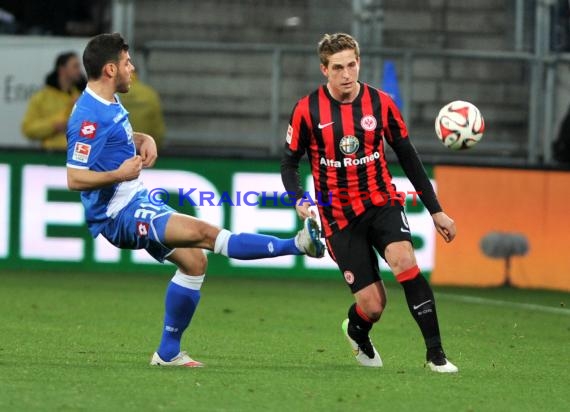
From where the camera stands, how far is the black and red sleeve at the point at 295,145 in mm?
7980

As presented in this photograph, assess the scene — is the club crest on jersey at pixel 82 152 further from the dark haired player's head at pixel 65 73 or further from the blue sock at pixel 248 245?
the dark haired player's head at pixel 65 73

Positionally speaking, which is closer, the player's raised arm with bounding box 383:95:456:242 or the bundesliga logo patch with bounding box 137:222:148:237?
the bundesliga logo patch with bounding box 137:222:148:237

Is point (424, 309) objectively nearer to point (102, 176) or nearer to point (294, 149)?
point (294, 149)

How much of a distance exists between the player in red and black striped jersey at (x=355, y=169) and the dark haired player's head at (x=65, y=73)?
21.6 feet

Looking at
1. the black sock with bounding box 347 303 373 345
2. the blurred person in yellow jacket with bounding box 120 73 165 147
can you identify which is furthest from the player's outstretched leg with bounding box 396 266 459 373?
the blurred person in yellow jacket with bounding box 120 73 165 147

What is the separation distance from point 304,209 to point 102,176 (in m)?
1.08

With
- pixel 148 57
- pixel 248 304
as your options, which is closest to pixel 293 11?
pixel 148 57

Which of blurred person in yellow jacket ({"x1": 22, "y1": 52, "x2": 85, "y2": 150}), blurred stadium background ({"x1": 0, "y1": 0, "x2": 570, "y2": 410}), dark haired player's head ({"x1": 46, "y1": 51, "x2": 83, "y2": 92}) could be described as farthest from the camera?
blurred person in yellow jacket ({"x1": 22, "y1": 52, "x2": 85, "y2": 150})

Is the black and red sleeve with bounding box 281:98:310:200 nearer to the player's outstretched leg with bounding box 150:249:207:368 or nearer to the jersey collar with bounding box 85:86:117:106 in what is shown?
the player's outstretched leg with bounding box 150:249:207:368

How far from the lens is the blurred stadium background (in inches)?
548

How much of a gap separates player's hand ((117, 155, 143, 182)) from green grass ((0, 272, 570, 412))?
1.02m

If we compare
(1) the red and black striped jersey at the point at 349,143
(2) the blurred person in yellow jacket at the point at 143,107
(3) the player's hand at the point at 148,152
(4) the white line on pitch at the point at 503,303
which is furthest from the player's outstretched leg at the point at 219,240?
(2) the blurred person in yellow jacket at the point at 143,107

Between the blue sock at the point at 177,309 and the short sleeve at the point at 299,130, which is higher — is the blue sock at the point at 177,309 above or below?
below

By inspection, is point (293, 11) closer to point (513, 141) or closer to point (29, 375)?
point (513, 141)
